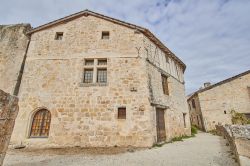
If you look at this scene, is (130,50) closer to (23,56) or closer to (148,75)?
(148,75)

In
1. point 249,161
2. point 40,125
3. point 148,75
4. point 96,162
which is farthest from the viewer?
point 148,75

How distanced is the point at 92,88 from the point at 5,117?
247 inches

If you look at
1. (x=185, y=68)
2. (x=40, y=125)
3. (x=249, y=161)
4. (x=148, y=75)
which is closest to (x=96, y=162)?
(x=249, y=161)

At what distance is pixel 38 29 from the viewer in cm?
1054

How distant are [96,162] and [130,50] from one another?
263 inches

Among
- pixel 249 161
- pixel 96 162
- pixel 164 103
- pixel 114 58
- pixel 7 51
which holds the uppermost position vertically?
pixel 7 51

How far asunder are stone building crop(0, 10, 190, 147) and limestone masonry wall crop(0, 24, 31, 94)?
1.87ft

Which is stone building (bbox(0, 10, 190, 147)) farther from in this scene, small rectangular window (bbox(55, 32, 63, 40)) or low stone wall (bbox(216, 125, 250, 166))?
low stone wall (bbox(216, 125, 250, 166))

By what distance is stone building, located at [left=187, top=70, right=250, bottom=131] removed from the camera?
52.4ft

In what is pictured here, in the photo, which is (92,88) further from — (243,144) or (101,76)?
(243,144)

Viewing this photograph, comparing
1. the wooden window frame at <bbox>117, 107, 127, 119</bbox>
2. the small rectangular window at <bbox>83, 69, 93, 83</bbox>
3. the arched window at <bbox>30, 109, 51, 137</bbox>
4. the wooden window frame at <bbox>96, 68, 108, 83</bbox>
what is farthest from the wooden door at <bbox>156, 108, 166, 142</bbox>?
the arched window at <bbox>30, 109, 51, 137</bbox>

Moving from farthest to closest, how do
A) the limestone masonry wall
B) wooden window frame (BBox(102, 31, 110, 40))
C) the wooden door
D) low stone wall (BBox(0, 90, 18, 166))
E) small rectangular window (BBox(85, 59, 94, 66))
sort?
1. wooden window frame (BBox(102, 31, 110, 40))
2. small rectangular window (BBox(85, 59, 94, 66))
3. the limestone masonry wall
4. the wooden door
5. low stone wall (BBox(0, 90, 18, 166))

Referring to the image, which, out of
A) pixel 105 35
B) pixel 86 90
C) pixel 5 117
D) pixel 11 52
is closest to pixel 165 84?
pixel 105 35

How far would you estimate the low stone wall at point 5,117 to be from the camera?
258cm
